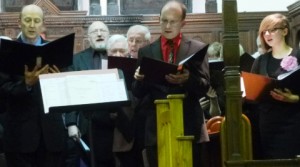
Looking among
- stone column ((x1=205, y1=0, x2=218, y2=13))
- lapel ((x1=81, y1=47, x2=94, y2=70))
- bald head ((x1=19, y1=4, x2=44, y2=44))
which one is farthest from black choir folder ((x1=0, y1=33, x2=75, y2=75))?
stone column ((x1=205, y1=0, x2=218, y2=13))

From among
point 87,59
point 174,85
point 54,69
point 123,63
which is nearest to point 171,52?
point 174,85

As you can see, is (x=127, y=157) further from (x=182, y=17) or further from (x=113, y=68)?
(x=182, y=17)

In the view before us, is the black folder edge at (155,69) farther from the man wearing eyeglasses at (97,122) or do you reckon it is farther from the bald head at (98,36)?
the bald head at (98,36)

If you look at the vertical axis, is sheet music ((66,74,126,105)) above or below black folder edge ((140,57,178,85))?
below

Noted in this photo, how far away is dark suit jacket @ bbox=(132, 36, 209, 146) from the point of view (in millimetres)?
3902

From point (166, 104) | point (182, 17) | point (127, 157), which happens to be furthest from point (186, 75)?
point (127, 157)

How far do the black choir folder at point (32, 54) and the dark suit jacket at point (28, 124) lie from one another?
131mm

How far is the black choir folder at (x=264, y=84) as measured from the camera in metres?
4.09

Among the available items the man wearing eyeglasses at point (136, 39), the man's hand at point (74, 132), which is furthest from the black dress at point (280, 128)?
the man's hand at point (74, 132)

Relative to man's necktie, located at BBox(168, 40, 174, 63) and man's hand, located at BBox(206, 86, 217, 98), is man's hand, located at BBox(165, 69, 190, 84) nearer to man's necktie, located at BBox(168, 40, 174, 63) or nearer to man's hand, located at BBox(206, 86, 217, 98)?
man's necktie, located at BBox(168, 40, 174, 63)

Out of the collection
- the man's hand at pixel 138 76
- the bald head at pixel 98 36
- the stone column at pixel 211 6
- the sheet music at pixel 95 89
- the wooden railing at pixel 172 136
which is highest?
the stone column at pixel 211 6

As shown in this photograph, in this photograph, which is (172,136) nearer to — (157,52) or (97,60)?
(157,52)

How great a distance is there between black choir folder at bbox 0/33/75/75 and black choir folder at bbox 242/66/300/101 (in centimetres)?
114

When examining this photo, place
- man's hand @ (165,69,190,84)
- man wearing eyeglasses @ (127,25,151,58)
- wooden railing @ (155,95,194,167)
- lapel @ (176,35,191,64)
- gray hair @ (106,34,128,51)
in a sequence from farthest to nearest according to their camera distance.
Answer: man wearing eyeglasses @ (127,25,151,58) < gray hair @ (106,34,128,51) < lapel @ (176,35,191,64) < man's hand @ (165,69,190,84) < wooden railing @ (155,95,194,167)
